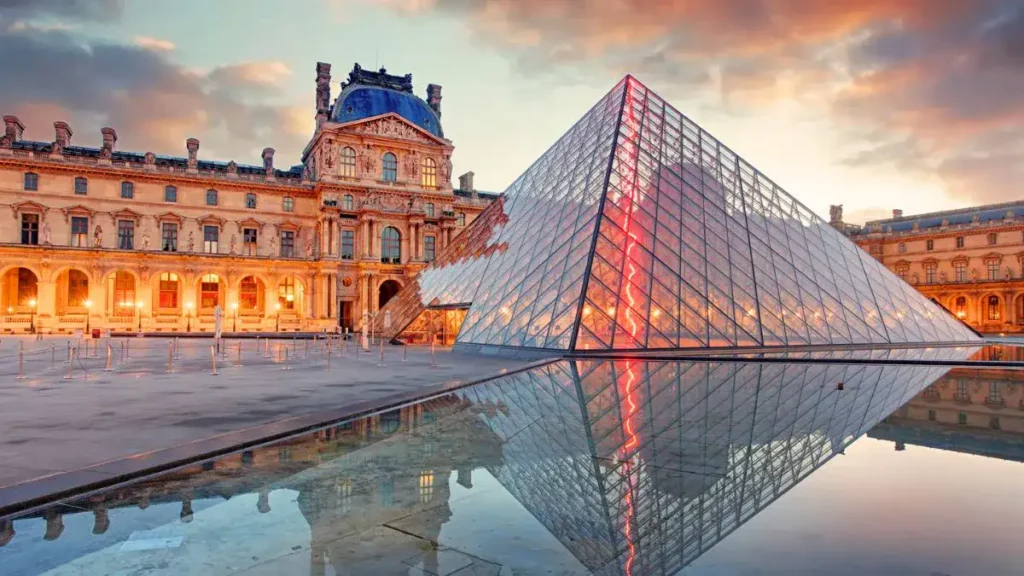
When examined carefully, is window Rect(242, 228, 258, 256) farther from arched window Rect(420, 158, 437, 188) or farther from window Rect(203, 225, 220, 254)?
A: arched window Rect(420, 158, 437, 188)

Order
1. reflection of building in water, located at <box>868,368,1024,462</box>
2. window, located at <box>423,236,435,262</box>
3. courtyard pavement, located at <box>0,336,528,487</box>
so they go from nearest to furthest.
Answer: courtyard pavement, located at <box>0,336,528,487</box>, reflection of building in water, located at <box>868,368,1024,462</box>, window, located at <box>423,236,435,262</box>

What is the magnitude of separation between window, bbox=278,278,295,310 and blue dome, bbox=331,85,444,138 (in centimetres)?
1448

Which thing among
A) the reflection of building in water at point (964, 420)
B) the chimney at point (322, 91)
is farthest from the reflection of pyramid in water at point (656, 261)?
the chimney at point (322, 91)

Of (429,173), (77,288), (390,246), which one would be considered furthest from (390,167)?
(77,288)

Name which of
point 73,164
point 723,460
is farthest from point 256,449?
point 73,164

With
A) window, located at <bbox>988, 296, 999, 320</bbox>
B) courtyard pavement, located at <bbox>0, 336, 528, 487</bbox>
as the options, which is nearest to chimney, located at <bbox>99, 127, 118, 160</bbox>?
courtyard pavement, located at <bbox>0, 336, 528, 487</bbox>

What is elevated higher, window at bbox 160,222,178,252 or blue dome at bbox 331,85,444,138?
blue dome at bbox 331,85,444,138

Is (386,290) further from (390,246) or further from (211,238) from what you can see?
(211,238)

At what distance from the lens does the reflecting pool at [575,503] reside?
363cm

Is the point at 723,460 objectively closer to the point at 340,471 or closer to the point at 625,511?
the point at 625,511

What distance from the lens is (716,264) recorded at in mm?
23016

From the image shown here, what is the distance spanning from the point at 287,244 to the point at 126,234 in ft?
38.8

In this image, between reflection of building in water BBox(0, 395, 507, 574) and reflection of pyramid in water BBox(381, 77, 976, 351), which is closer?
reflection of building in water BBox(0, 395, 507, 574)

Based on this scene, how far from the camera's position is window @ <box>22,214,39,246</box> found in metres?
46.2
